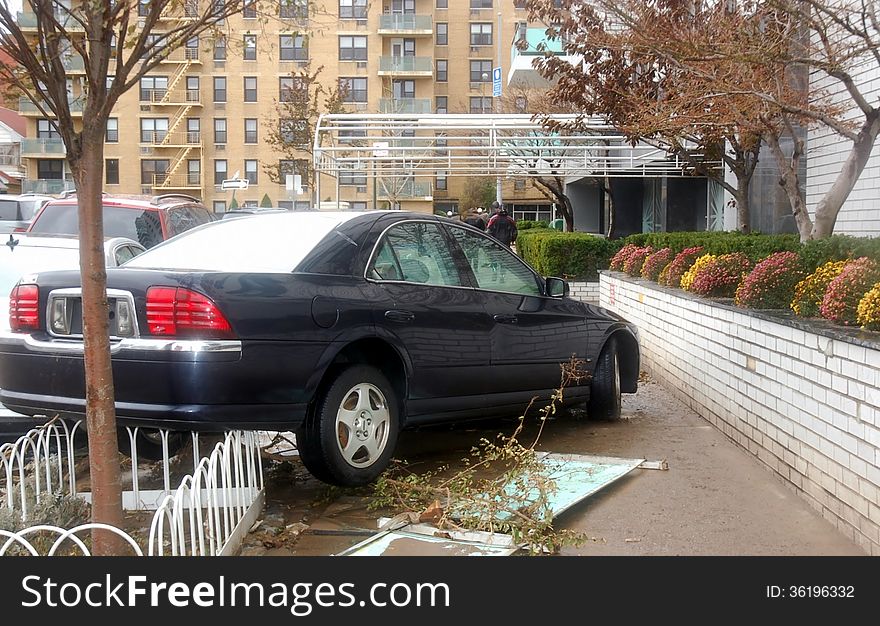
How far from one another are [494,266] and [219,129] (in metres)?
57.0

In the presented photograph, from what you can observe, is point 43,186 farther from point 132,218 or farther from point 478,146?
point 132,218

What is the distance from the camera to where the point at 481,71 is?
6462 cm

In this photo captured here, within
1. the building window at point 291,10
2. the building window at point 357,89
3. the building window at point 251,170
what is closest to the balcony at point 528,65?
the building window at point 291,10

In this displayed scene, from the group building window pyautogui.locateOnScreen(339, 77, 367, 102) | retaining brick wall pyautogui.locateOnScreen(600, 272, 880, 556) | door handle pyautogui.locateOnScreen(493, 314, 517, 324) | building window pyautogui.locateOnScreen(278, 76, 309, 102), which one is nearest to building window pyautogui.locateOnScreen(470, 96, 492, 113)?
building window pyautogui.locateOnScreen(339, 77, 367, 102)

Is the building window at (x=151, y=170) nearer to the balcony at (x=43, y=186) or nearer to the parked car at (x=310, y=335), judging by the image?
the balcony at (x=43, y=186)

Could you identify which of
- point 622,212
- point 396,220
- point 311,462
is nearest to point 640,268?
point 396,220

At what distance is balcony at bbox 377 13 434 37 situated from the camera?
200 feet

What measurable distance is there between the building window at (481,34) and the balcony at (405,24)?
368 cm

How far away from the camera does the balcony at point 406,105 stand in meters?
58.2

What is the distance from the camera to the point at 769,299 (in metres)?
7.04

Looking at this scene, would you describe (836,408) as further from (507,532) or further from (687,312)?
(687,312)

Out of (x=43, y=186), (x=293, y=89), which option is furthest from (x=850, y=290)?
(x=43, y=186)

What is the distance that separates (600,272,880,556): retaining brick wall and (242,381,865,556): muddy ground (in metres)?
0.16

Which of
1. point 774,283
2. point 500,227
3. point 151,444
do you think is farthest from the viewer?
point 500,227
